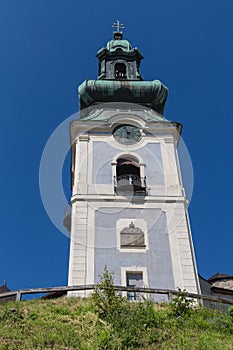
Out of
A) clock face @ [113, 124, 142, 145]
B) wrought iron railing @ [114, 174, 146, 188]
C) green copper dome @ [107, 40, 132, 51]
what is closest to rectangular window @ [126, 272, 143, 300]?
wrought iron railing @ [114, 174, 146, 188]

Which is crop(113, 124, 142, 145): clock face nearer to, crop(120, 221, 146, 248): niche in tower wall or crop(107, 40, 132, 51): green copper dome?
crop(120, 221, 146, 248): niche in tower wall

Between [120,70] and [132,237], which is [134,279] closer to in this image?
[132,237]

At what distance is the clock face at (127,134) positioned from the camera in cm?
2542

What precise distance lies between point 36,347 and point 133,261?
9.22 m

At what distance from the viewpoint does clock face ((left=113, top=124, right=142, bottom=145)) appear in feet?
83.4

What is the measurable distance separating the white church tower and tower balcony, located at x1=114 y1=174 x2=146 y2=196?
0.16 ft

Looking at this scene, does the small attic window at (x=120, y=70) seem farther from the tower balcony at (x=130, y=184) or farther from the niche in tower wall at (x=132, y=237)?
the niche in tower wall at (x=132, y=237)

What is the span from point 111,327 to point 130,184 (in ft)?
35.8

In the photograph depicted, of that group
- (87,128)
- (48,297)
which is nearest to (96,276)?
(48,297)

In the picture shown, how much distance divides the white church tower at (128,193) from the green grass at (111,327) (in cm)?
487

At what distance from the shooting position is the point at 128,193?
21891 millimetres

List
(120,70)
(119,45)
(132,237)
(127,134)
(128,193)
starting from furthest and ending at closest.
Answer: (119,45) → (120,70) → (127,134) → (128,193) → (132,237)

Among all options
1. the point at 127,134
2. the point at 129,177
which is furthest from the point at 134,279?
the point at 127,134

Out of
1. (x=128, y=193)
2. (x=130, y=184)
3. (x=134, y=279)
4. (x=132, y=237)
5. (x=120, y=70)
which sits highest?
(x=120, y=70)
